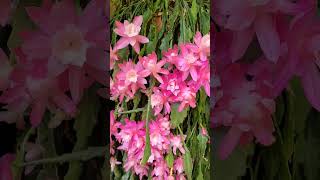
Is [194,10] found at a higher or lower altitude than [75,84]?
higher

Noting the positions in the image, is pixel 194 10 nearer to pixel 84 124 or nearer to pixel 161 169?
pixel 161 169

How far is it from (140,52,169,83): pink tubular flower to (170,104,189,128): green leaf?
0.09m

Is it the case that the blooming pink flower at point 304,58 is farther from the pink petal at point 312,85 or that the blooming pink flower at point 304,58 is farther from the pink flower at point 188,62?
the pink flower at point 188,62

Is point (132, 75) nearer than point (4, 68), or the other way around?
point (4, 68)

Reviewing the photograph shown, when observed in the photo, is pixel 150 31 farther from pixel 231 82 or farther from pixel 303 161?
pixel 303 161

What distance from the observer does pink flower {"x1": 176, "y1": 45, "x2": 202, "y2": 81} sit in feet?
4.53

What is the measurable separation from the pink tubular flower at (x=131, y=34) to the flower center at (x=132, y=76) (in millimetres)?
65

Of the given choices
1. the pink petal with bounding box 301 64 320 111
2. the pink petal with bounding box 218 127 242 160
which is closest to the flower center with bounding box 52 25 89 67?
the pink petal with bounding box 218 127 242 160

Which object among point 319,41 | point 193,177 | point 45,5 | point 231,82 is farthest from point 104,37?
point 193,177

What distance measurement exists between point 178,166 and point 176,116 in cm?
15

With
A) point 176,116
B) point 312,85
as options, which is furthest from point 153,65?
point 312,85

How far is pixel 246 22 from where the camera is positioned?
95 centimetres

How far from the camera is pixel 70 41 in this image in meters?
0.95

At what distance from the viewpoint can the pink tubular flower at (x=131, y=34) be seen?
1436mm
